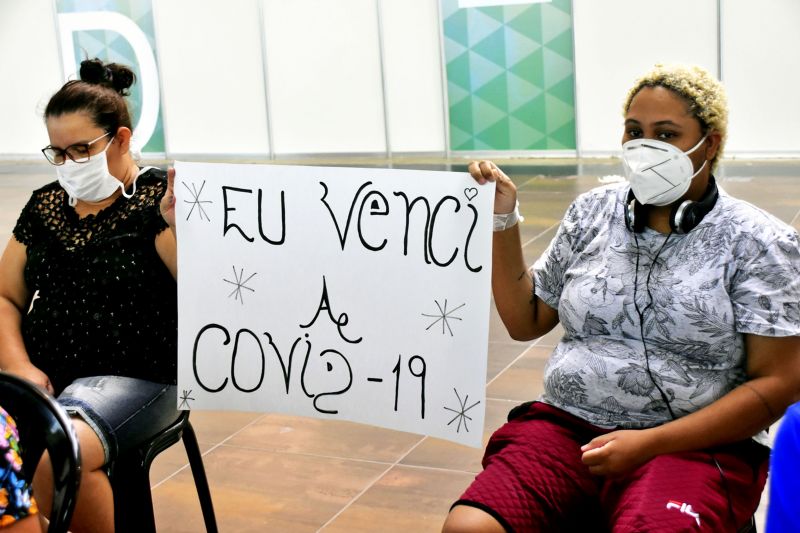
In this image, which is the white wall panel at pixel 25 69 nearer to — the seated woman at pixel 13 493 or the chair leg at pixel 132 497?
the chair leg at pixel 132 497

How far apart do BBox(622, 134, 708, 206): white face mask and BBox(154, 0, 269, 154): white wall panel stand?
8.87 m

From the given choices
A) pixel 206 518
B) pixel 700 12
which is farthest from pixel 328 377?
pixel 700 12

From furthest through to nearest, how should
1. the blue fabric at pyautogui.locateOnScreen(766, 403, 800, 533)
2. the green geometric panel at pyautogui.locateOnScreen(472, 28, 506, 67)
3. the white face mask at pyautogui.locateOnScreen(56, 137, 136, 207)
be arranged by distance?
the green geometric panel at pyautogui.locateOnScreen(472, 28, 506, 67) < the white face mask at pyautogui.locateOnScreen(56, 137, 136, 207) < the blue fabric at pyautogui.locateOnScreen(766, 403, 800, 533)

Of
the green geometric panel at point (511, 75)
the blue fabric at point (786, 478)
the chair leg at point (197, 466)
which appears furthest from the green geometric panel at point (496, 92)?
the blue fabric at point (786, 478)

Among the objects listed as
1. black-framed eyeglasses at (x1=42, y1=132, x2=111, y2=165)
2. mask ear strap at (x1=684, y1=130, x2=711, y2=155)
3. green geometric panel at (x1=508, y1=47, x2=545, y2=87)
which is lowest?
mask ear strap at (x1=684, y1=130, x2=711, y2=155)

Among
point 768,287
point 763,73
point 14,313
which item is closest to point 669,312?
point 768,287

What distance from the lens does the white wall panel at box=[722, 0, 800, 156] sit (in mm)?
8852

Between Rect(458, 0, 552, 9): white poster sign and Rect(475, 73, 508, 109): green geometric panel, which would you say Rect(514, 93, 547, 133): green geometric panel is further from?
Rect(458, 0, 552, 9): white poster sign

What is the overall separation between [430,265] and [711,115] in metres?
0.67

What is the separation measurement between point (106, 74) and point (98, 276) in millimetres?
542

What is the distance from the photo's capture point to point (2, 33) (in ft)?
39.3

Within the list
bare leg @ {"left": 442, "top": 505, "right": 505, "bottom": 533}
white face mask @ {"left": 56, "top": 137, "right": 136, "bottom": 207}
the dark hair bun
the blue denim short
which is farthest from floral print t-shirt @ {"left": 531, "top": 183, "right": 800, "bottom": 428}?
the dark hair bun

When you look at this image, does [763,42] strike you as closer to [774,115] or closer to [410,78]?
[774,115]

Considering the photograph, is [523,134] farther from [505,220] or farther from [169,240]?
[505,220]
